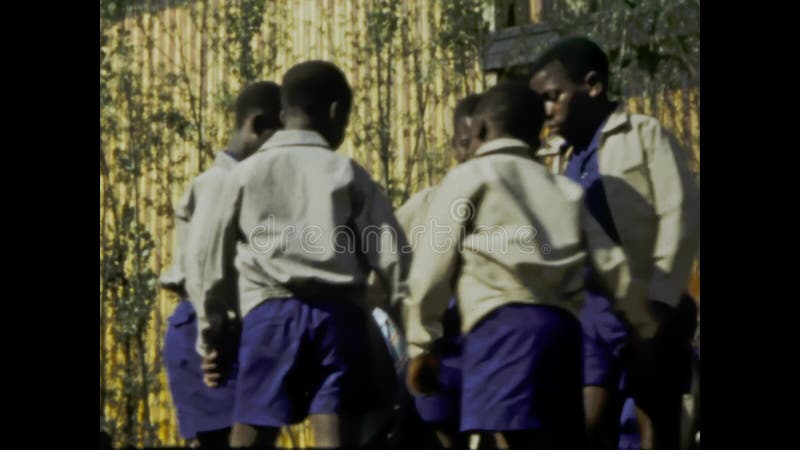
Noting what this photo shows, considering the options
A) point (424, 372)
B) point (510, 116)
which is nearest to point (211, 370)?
point (424, 372)

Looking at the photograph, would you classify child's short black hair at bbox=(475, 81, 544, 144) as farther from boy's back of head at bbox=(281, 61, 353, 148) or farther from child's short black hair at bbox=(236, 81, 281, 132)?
child's short black hair at bbox=(236, 81, 281, 132)

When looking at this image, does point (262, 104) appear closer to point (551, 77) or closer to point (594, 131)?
point (551, 77)

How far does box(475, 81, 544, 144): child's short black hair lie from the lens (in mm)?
5117

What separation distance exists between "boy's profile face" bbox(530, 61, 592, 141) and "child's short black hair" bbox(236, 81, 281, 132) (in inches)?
32.5

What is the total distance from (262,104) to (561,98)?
3.17 ft

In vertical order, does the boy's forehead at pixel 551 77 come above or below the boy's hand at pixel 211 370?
above

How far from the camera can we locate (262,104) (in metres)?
5.40

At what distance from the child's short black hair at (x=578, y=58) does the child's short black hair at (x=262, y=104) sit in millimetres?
828

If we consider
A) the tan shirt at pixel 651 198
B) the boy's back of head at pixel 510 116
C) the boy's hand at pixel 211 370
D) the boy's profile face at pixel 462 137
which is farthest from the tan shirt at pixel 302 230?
the tan shirt at pixel 651 198

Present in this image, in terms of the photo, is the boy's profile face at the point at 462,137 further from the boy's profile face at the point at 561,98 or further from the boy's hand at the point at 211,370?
the boy's hand at the point at 211,370

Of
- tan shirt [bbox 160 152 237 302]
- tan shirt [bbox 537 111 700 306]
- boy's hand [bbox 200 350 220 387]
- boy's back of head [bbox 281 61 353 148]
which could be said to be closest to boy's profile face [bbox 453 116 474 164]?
tan shirt [bbox 537 111 700 306]

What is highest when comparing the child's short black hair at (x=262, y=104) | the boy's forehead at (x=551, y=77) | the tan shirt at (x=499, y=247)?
the boy's forehead at (x=551, y=77)

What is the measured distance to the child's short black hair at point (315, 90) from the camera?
5.32 meters
